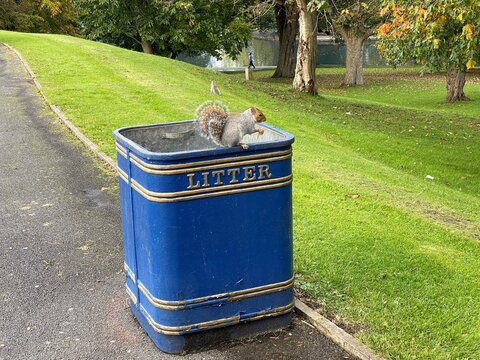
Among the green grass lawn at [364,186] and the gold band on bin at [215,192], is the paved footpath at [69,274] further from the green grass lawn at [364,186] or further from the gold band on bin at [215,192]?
the gold band on bin at [215,192]

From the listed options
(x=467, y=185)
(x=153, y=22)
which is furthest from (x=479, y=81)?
(x=467, y=185)

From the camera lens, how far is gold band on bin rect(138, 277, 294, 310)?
3.97 meters

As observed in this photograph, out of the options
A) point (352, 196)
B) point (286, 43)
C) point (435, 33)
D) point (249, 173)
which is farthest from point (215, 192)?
point (286, 43)

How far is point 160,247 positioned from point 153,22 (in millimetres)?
31484

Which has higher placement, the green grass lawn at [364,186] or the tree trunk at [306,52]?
the tree trunk at [306,52]

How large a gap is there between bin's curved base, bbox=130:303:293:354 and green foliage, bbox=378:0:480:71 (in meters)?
4.97

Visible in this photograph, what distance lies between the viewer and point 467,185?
12000mm

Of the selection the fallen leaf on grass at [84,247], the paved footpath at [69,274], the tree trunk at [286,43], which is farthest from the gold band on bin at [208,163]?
the tree trunk at [286,43]

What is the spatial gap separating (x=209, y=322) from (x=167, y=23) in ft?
102

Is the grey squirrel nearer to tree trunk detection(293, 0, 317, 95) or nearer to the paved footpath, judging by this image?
the paved footpath

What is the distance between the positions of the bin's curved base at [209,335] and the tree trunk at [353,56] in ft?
103

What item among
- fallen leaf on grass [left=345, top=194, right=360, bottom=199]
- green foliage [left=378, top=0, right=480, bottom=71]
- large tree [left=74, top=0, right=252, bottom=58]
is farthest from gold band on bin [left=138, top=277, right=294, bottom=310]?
large tree [left=74, top=0, right=252, bottom=58]

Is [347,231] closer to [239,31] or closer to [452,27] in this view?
[452,27]

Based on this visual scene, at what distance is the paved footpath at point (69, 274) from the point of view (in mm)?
4141
